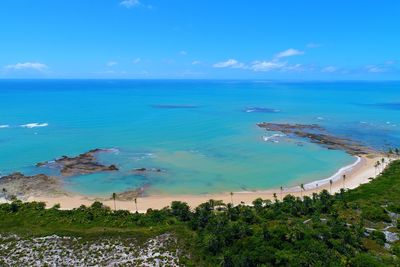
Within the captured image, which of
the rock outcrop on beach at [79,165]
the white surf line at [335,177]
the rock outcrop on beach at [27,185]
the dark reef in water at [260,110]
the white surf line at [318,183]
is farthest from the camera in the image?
the dark reef in water at [260,110]

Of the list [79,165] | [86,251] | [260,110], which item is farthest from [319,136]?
[86,251]

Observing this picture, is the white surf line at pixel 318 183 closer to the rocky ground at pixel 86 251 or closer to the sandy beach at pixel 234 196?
the sandy beach at pixel 234 196

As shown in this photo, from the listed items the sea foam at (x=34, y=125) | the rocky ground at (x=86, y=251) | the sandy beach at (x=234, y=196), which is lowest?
the sandy beach at (x=234, y=196)

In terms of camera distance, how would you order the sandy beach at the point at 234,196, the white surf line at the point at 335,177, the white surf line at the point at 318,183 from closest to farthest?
the sandy beach at the point at 234,196
the white surf line at the point at 318,183
the white surf line at the point at 335,177

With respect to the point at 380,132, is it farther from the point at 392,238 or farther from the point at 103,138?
the point at 103,138

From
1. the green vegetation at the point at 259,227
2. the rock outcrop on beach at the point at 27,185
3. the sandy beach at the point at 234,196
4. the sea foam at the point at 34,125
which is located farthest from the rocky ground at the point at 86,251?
the sea foam at the point at 34,125

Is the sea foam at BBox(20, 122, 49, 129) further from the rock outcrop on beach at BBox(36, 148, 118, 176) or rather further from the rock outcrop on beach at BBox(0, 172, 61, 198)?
the rock outcrop on beach at BBox(0, 172, 61, 198)

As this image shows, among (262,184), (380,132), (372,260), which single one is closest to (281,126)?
(380,132)
